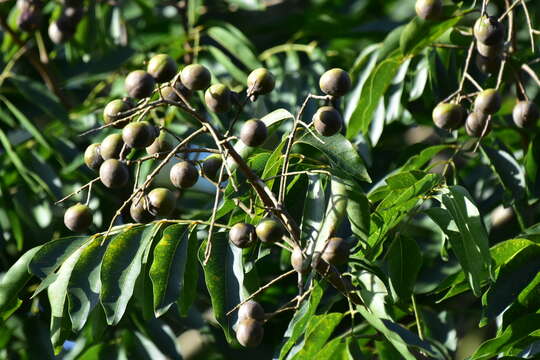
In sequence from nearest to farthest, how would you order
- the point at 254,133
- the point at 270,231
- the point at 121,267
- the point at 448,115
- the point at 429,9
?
the point at 270,231 < the point at 254,133 < the point at 121,267 < the point at 448,115 < the point at 429,9

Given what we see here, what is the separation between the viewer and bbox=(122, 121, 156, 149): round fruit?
5.51 feet

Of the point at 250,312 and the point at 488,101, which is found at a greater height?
the point at 488,101

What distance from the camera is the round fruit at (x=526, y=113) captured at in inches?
88.1

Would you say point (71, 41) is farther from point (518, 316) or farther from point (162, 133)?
point (518, 316)

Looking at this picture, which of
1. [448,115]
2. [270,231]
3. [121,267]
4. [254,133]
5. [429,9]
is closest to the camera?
[270,231]

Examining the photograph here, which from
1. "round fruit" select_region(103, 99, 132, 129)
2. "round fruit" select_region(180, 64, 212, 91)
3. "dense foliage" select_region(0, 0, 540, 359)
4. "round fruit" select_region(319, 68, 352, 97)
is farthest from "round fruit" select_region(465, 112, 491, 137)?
"round fruit" select_region(103, 99, 132, 129)

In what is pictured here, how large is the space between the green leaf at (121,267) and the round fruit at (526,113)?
91 cm

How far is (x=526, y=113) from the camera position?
2240 mm

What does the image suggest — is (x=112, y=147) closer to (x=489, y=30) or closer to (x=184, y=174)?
(x=184, y=174)

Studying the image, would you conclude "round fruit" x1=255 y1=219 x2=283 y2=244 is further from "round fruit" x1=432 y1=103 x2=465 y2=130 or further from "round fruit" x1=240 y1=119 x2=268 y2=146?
"round fruit" x1=432 y1=103 x2=465 y2=130

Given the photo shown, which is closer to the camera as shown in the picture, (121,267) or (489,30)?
(121,267)

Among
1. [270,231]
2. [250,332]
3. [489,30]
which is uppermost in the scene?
[489,30]

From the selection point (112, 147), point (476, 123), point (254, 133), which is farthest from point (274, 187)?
point (476, 123)

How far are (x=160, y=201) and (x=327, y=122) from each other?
1.11 feet
